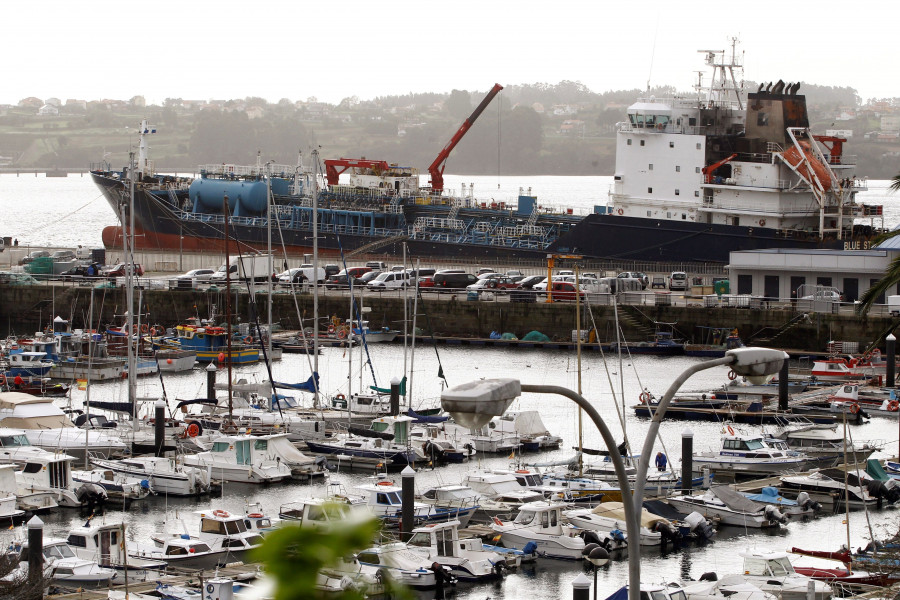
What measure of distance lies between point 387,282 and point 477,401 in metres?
50.2

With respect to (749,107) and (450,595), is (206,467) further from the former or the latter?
(749,107)

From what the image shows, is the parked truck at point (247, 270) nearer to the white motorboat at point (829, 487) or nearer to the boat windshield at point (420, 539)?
the white motorboat at point (829, 487)

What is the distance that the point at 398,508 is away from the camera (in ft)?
77.3

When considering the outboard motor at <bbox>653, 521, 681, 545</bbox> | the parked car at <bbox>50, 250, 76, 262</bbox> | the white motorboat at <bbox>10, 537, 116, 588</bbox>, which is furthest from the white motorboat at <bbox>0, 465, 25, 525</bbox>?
the parked car at <bbox>50, 250, 76, 262</bbox>

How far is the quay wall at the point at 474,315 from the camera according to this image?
47125 mm

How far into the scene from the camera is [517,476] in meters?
25.9

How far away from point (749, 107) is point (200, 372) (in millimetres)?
29458

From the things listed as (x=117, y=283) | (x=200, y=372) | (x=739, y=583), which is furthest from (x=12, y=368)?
(x=739, y=583)

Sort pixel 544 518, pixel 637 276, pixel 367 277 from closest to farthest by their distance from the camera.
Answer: pixel 544 518 → pixel 637 276 → pixel 367 277

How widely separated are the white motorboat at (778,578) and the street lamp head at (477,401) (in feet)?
43.1

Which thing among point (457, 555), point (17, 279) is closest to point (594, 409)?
point (457, 555)

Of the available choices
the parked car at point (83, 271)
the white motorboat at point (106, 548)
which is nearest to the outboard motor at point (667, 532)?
the white motorboat at point (106, 548)

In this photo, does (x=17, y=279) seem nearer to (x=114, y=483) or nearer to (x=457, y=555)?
(x=114, y=483)

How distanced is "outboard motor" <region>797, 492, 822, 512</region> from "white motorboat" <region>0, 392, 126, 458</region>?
1488 centimetres
